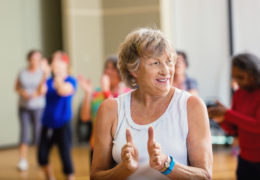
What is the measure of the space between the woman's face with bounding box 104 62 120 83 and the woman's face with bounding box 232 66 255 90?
97cm

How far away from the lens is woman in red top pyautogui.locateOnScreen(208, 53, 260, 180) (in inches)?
115

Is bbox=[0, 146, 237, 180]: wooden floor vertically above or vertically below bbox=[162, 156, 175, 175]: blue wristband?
below

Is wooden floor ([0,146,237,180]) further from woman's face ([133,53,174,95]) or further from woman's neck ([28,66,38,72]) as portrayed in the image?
woman's face ([133,53,174,95])

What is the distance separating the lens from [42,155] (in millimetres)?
4703

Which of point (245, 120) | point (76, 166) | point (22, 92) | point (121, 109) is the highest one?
point (121, 109)

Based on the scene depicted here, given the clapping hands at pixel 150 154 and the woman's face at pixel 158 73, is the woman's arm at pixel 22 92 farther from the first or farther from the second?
the clapping hands at pixel 150 154

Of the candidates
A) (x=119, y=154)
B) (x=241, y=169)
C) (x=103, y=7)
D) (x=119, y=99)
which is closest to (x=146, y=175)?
(x=119, y=154)

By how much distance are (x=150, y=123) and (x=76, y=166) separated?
4.05 meters

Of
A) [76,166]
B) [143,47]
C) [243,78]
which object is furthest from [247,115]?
[76,166]

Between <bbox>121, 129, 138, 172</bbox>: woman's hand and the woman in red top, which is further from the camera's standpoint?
the woman in red top

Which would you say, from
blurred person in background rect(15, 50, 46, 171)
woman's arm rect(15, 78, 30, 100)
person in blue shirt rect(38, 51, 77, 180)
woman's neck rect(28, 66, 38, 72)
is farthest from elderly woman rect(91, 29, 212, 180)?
woman's neck rect(28, 66, 38, 72)

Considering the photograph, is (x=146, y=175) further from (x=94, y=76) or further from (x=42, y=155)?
(x=94, y=76)

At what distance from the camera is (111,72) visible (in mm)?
3650

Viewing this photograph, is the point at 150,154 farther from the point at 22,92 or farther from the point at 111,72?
the point at 22,92
